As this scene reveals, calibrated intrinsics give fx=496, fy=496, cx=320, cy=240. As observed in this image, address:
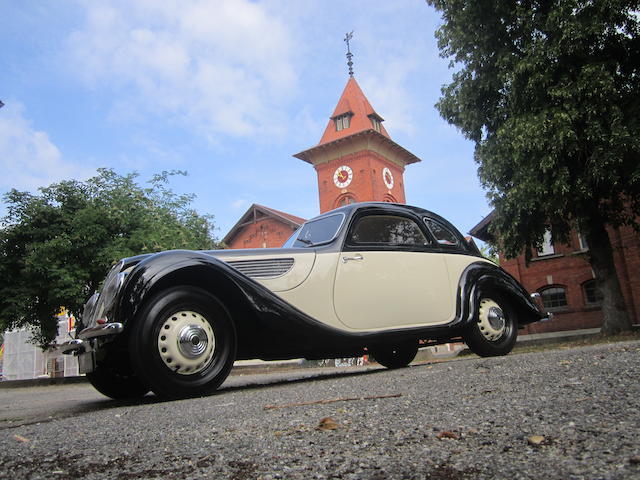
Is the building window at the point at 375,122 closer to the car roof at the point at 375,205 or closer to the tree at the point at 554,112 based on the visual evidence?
the tree at the point at 554,112

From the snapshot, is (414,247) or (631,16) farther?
(631,16)

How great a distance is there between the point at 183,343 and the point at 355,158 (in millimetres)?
Result: 37320

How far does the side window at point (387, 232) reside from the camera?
5184mm

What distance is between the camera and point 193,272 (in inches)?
162

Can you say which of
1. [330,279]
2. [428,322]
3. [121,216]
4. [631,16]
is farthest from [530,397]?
[121,216]

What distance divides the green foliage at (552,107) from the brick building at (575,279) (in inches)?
315

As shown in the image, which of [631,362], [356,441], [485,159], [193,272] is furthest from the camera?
[485,159]

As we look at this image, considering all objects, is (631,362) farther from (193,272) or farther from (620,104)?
(620,104)

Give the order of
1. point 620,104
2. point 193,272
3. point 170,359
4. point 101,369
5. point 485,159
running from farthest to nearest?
point 485,159 < point 620,104 < point 101,369 < point 193,272 < point 170,359

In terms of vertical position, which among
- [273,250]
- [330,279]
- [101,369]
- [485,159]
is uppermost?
[485,159]

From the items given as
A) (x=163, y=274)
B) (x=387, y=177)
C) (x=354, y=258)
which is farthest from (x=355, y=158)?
(x=163, y=274)

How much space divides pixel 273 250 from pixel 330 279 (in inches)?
23.8

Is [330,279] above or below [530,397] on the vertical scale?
above

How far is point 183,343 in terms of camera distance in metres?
3.82
